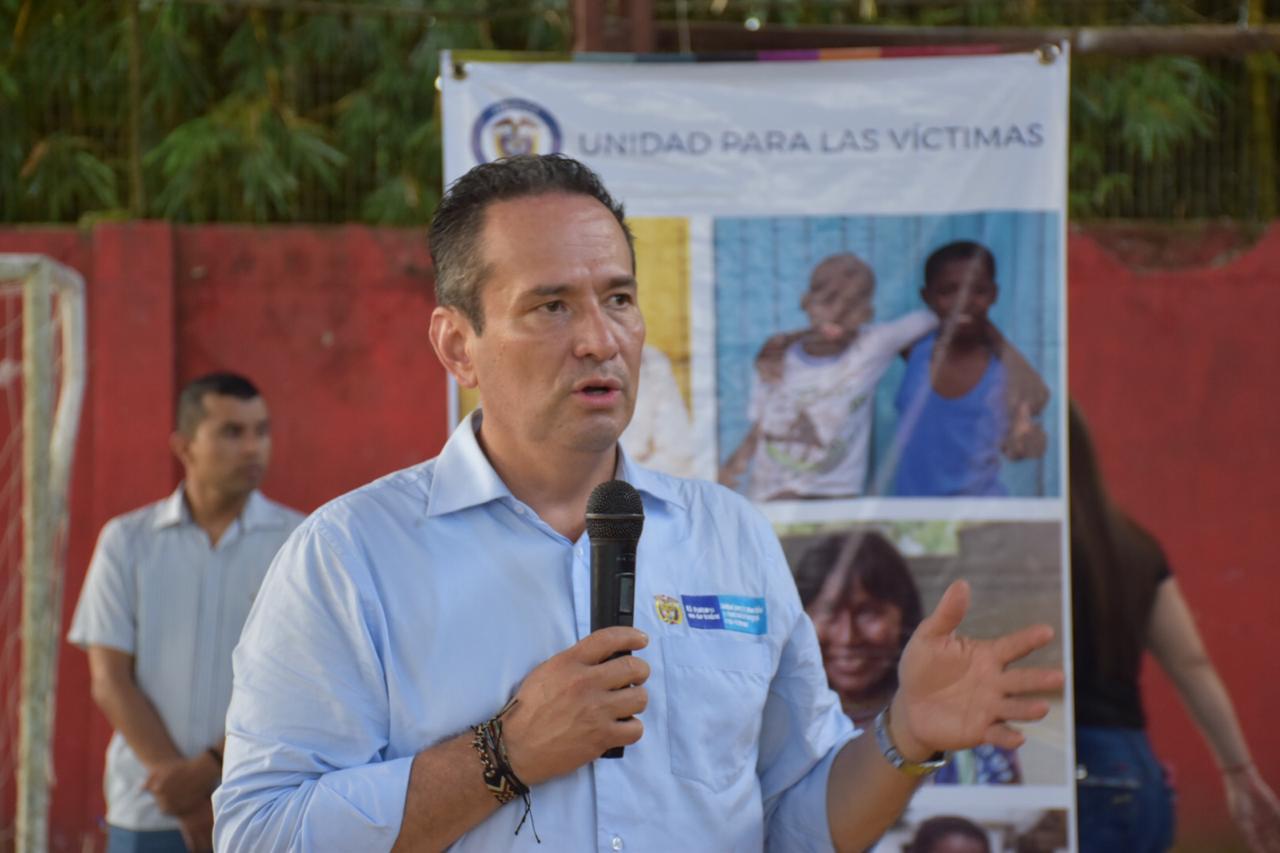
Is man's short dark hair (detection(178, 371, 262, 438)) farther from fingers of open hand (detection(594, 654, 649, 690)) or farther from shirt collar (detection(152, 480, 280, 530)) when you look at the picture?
fingers of open hand (detection(594, 654, 649, 690))

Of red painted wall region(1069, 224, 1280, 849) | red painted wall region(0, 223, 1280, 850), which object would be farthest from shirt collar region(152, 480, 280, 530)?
red painted wall region(1069, 224, 1280, 849)

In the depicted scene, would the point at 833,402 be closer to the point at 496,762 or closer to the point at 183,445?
the point at 496,762

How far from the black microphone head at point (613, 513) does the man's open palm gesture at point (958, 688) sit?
0.39 meters

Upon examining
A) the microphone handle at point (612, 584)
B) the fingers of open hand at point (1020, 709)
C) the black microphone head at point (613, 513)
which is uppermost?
the black microphone head at point (613, 513)

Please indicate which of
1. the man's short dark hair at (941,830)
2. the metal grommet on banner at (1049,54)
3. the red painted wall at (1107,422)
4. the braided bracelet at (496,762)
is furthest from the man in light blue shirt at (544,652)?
the red painted wall at (1107,422)

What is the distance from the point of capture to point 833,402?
3.42m

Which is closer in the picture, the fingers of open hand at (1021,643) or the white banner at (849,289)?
the fingers of open hand at (1021,643)

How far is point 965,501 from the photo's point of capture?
3.39 metres

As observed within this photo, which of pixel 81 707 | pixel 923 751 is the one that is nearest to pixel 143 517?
pixel 81 707

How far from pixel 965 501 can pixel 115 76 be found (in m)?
5.66

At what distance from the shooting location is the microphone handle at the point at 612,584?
1.87m

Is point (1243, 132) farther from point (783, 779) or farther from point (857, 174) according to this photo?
point (783, 779)

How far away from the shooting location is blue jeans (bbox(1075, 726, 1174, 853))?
13.2ft

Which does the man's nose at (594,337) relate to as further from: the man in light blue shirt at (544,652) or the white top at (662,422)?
the white top at (662,422)
